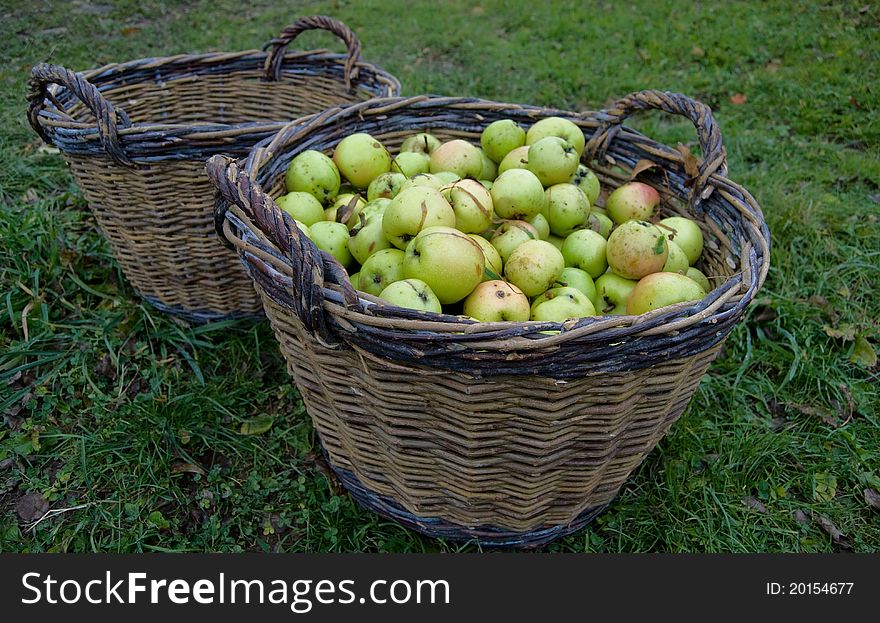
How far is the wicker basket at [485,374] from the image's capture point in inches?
51.8

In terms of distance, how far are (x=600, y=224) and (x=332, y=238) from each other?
3.00 feet

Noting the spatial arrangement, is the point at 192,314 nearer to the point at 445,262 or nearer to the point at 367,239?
the point at 367,239

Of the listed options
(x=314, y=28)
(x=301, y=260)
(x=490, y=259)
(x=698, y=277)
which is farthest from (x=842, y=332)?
(x=314, y=28)

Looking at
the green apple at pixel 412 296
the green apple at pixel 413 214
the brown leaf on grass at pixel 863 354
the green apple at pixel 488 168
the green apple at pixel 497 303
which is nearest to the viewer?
the green apple at pixel 412 296

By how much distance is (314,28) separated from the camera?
2.94m

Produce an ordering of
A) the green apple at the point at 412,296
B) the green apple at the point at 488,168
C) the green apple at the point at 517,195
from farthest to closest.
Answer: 1. the green apple at the point at 488,168
2. the green apple at the point at 517,195
3. the green apple at the point at 412,296

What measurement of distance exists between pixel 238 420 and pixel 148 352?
0.57m

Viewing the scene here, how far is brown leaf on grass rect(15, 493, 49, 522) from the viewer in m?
2.04

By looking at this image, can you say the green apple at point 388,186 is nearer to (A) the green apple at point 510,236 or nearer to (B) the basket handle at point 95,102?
(A) the green apple at point 510,236

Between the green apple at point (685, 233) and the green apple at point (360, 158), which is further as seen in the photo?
the green apple at point (360, 158)

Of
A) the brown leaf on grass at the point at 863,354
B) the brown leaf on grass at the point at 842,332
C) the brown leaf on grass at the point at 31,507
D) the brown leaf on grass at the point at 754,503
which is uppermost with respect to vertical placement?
the brown leaf on grass at the point at 842,332

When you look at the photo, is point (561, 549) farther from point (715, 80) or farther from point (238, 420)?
point (715, 80)

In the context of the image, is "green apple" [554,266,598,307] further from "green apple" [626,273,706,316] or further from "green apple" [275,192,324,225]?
"green apple" [275,192,324,225]

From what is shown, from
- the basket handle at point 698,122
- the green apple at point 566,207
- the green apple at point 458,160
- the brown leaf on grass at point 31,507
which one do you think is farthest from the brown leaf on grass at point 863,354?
the brown leaf on grass at point 31,507
